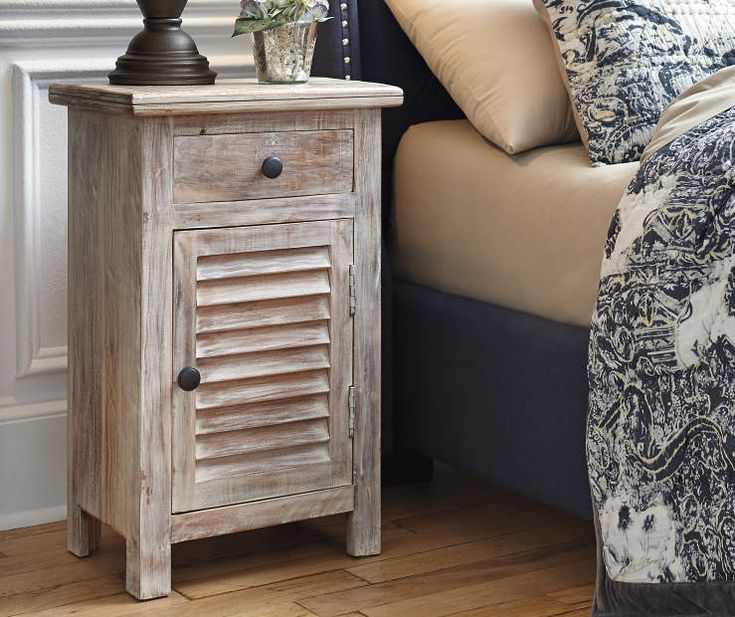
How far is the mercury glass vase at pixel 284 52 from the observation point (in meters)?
2.03

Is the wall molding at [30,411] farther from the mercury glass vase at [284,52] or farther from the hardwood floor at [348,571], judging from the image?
the mercury glass vase at [284,52]

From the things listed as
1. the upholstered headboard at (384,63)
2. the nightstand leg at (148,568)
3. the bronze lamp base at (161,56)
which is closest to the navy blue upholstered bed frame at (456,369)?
the upholstered headboard at (384,63)

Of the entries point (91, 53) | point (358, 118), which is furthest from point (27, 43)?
point (358, 118)

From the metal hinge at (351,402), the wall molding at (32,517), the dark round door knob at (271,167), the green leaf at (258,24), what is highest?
the green leaf at (258,24)

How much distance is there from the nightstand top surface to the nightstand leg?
1.95 ft

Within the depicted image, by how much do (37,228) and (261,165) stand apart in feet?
1.64

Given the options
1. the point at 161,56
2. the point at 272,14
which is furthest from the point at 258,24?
the point at 161,56

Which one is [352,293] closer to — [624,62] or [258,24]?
[258,24]

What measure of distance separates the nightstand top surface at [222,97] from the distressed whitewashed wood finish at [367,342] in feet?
0.12

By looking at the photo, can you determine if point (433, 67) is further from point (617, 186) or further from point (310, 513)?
point (310, 513)

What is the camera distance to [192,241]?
6.27 ft

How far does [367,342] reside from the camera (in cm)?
209

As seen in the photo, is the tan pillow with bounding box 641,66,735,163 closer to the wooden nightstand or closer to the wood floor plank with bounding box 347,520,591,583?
the wooden nightstand

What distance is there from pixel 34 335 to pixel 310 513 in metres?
0.57
